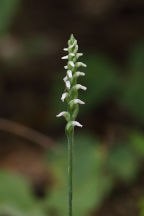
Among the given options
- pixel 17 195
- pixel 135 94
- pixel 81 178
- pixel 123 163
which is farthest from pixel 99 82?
pixel 17 195

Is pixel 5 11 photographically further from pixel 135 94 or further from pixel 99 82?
pixel 135 94

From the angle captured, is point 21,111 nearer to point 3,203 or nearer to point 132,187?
point 132,187

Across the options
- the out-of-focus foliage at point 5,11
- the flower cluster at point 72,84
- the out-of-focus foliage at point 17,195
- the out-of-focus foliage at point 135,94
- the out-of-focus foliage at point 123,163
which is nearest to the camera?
the flower cluster at point 72,84

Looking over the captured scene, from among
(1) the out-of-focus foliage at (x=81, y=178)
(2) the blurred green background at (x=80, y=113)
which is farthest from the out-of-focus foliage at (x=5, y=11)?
(1) the out-of-focus foliage at (x=81, y=178)

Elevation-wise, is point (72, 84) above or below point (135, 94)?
below

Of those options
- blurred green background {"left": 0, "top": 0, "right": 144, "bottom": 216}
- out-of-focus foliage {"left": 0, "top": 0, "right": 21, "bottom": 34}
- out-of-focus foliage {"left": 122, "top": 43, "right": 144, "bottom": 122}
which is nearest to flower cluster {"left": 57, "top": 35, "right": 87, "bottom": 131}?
blurred green background {"left": 0, "top": 0, "right": 144, "bottom": 216}

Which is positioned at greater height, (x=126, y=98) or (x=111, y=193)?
(x=126, y=98)

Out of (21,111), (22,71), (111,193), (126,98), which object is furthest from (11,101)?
(111,193)

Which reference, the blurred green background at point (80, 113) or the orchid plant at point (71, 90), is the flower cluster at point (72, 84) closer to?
the orchid plant at point (71, 90)
